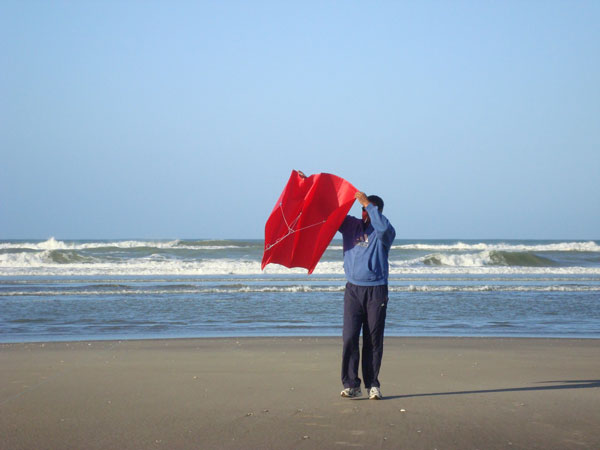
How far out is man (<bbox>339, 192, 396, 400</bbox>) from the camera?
5566 millimetres

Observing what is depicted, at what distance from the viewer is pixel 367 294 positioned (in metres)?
5.61

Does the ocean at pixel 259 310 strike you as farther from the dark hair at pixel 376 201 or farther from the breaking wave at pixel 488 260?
the breaking wave at pixel 488 260

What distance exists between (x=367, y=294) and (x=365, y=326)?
31 cm

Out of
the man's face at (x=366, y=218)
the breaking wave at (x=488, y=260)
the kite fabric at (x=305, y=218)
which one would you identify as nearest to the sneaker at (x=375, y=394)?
the kite fabric at (x=305, y=218)

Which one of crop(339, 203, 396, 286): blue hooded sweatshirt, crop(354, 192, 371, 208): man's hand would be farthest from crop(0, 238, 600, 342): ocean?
crop(354, 192, 371, 208): man's hand

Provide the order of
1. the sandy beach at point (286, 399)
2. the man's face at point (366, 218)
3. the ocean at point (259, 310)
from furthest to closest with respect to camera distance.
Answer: the ocean at point (259, 310)
the man's face at point (366, 218)
the sandy beach at point (286, 399)

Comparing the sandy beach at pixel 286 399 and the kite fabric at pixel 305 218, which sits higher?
the kite fabric at pixel 305 218

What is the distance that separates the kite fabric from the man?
10.8 inches

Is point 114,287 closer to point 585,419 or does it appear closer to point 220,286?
point 220,286

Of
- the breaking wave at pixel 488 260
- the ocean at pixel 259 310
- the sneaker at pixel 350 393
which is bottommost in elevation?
the ocean at pixel 259 310

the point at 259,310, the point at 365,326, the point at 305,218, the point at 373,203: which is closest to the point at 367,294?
the point at 365,326

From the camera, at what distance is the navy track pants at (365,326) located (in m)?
5.57

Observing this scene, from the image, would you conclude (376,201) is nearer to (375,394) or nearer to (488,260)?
(375,394)

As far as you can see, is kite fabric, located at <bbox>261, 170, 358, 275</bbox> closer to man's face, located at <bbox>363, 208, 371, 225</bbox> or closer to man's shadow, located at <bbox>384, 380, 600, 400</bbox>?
man's face, located at <bbox>363, 208, 371, 225</bbox>
